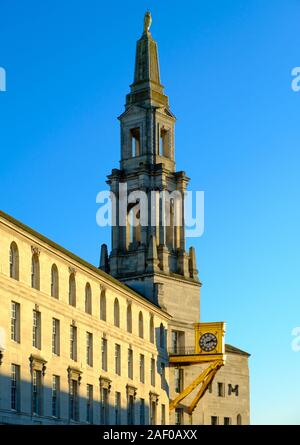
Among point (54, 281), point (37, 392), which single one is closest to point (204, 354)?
point (54, 281)

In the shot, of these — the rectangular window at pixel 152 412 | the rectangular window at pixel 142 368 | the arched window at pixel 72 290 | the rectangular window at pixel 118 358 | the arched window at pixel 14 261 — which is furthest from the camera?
the rectangular window at pixel 152 412

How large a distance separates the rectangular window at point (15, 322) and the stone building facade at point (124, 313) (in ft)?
0.20

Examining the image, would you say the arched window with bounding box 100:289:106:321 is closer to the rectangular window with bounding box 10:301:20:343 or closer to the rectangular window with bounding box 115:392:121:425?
the rectangular window with bounding box 115:392:121:425

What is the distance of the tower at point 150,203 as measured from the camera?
108m

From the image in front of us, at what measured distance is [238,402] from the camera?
11512 cm

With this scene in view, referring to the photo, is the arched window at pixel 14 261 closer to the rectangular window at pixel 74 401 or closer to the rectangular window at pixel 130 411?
the rectangular window at pixel 74 401

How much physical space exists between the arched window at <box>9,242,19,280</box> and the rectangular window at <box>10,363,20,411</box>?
18.5 ft

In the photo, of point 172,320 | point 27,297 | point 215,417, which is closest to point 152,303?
point 172,320

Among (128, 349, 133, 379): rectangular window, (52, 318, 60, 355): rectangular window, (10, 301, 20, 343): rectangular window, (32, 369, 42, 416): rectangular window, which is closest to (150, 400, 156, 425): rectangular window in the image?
(128, 349, 133, 379): rectangular window

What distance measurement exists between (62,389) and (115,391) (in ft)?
39.4

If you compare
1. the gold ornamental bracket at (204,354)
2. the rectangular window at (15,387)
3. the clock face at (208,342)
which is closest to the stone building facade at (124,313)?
the rectangular window at (15,387)

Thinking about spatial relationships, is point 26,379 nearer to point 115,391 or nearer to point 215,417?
point 115,391

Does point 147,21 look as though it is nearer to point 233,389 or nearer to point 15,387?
point 233,389
